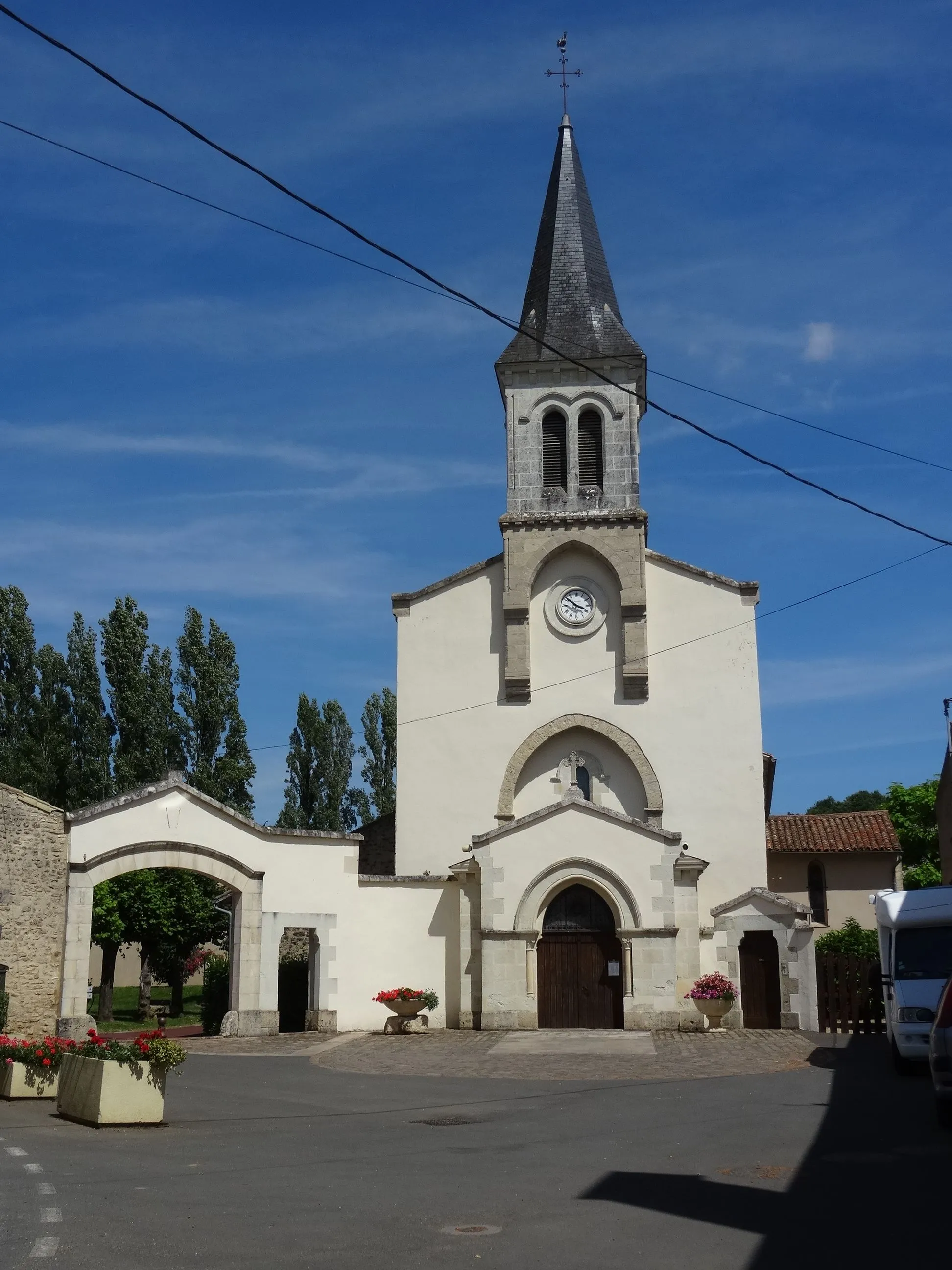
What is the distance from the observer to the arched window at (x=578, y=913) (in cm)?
2550

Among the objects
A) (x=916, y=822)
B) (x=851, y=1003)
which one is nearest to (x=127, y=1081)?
(x=851, y=1003)

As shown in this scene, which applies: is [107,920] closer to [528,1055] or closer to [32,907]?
[32,907]

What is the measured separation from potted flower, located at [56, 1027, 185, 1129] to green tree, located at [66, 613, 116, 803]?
88.0 ft

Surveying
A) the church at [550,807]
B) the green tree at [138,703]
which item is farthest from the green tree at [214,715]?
the church at [550,807]

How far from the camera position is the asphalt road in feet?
23.9

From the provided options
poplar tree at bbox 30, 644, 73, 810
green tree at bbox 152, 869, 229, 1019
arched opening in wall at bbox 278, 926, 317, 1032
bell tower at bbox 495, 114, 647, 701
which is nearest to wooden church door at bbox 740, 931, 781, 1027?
bell tower at bbox 495, 114, 647, 701

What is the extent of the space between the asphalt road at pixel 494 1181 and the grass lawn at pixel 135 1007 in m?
20.1

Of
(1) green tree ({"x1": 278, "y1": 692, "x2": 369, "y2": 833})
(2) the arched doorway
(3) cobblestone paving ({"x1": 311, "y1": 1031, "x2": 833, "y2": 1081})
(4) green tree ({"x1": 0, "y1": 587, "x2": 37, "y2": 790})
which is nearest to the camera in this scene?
(3) cobblestone paving ({"x1": 311, "y1": 1031, "x2": 833, "y2": 1081})

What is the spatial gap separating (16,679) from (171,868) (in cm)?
1979

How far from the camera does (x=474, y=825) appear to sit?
2902 cm

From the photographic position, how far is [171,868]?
967 inches

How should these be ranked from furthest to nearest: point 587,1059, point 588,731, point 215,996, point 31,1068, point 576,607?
point 576,607, point 588,731, point 215,996, point 587,1059, point 31,1068

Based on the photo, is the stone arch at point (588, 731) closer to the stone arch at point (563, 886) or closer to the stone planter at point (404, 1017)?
the stone arch at point (563, 886)

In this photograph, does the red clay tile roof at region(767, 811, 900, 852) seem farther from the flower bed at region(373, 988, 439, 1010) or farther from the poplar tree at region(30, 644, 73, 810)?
the poplar tree at region(30, 644, 73, 810)
